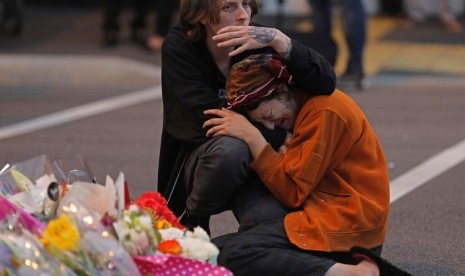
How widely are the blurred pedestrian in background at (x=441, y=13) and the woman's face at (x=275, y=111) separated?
9.47m

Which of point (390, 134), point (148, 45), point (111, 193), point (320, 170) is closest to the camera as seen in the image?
point (111, 193)

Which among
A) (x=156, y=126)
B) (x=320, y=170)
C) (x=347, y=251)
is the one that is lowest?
(x=156, y=126)

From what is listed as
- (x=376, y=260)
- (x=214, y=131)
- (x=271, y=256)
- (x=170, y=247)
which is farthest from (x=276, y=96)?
(x=170, y=247)

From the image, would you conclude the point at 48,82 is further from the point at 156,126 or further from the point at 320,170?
the point at 320,170

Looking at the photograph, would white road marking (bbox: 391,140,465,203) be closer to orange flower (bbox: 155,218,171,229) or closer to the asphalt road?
the asphalt road

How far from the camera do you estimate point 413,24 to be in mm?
14680

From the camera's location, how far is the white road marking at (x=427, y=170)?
7627mm

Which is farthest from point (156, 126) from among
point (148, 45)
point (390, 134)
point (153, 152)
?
point (148, 45)

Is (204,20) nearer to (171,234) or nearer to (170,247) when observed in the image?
(171,234)

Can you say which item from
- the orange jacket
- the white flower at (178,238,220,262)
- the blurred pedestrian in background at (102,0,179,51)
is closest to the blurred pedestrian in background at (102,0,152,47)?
the blurred pedestrian in background at (102,0,179,51)

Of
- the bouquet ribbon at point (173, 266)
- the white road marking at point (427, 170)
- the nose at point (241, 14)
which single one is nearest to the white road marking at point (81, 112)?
the white road marking at point (427, 170)

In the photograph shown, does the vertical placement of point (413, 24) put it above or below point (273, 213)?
below

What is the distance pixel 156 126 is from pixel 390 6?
6192 millimetres

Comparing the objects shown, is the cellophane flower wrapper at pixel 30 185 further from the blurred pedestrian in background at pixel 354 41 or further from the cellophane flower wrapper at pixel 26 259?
the blurred pedestrian in background at pixel 354 41
